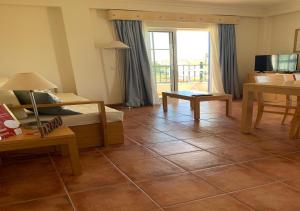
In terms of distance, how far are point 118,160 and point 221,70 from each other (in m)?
4.45

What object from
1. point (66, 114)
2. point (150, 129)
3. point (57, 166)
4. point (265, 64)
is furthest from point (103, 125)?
point (265, 64)

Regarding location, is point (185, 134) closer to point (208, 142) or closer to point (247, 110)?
point (208, 142)

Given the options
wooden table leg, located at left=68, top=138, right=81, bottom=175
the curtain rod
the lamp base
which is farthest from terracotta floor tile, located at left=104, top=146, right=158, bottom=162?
the curtain rod

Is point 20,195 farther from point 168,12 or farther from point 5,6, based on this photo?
point 168,12

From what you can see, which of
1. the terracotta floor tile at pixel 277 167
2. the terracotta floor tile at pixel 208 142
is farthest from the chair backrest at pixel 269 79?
the terracotta floor tile at pixel 277 167

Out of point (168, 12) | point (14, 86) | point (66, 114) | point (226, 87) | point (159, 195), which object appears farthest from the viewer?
point (226, 87)

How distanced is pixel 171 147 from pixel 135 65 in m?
2.88

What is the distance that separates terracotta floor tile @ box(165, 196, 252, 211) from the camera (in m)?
1.50

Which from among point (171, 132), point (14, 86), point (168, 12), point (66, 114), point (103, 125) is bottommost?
point (171, 132)

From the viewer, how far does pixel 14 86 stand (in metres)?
1.90

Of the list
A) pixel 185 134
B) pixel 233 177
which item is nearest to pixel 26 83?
pixel 233 177

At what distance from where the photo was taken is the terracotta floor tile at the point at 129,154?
2.37 metres

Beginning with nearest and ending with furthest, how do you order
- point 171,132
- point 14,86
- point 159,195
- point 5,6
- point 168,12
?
point 159,195 < point 14,86 < point 171,132 < point 5,6 < point 168,12

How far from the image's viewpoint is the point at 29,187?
6.07 ft
